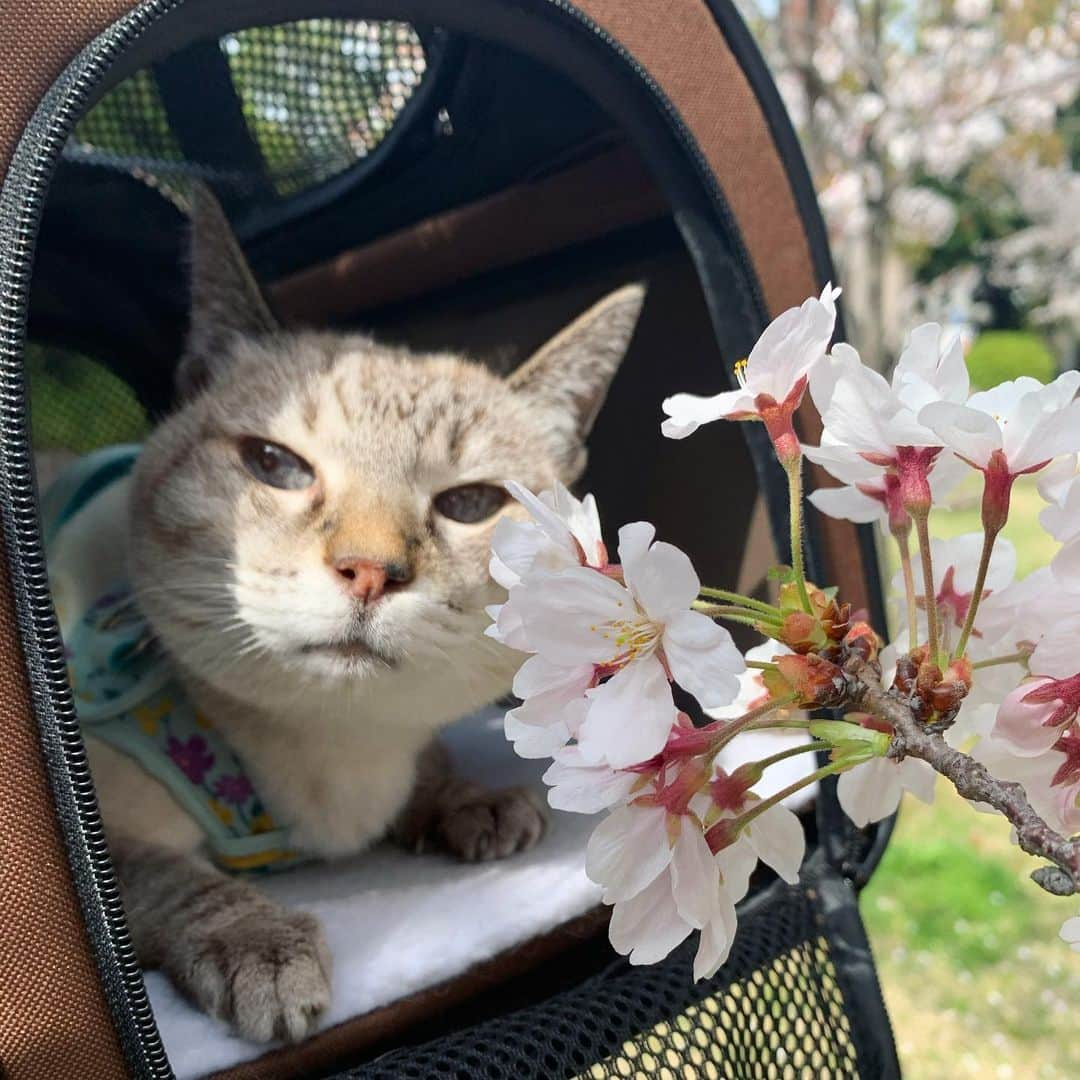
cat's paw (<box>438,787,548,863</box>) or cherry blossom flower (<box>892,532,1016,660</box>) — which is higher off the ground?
cherry blossom flower (<box>892,532,1016,660</box>)

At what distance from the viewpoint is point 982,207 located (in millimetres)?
10570

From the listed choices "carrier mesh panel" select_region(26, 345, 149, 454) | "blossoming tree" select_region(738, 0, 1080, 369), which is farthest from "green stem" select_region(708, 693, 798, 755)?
"blossoming tree" select_region(738, 0, 1080, 369)

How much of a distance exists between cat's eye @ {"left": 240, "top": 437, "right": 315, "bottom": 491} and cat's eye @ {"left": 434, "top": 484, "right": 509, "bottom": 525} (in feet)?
0.44

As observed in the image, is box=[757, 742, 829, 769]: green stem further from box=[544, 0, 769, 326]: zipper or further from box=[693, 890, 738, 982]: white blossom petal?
box=[544, 0, 769, 326]: zipper

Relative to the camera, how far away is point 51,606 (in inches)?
25.5

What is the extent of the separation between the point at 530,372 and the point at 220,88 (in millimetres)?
609

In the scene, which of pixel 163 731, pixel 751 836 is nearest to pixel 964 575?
pixel 751 836

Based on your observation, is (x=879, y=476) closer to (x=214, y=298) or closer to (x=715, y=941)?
(x=715, y=941)

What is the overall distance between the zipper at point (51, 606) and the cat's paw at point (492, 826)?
0.45 metres

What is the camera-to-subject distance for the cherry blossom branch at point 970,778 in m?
0.37

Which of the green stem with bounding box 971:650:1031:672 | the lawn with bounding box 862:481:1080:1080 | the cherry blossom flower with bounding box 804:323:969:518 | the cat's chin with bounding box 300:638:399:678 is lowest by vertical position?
the lawn with bounding box 862:481:1080:1080

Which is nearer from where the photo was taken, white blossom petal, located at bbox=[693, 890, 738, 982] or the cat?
white blossom petal, located at bbox=[693, 890, 738, 982]

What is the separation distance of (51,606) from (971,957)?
1512 mm

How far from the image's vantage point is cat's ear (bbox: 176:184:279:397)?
3.41 feet
